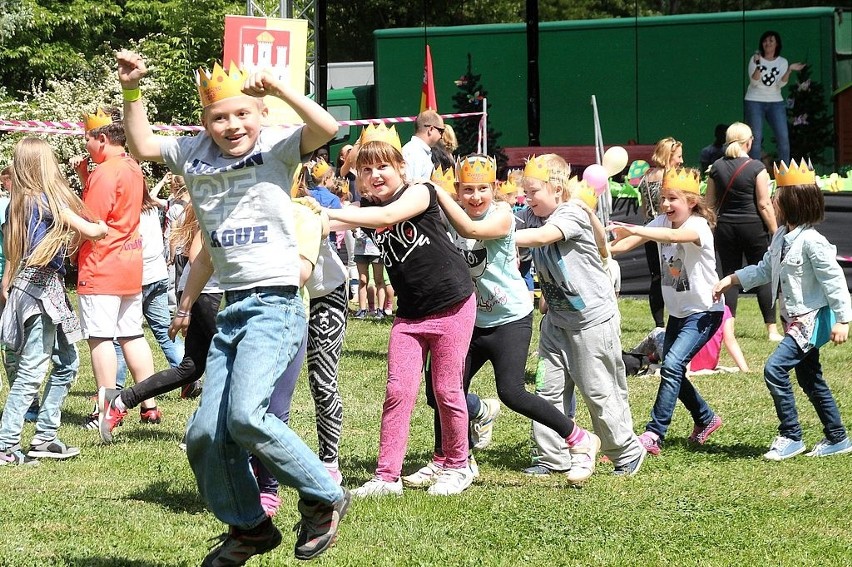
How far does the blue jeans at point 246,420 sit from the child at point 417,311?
136 centimetres

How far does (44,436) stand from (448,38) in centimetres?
1450

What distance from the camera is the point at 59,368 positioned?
22.7 feet

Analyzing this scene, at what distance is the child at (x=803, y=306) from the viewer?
6.51 meters

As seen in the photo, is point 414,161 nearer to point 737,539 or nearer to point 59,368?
point 59,368

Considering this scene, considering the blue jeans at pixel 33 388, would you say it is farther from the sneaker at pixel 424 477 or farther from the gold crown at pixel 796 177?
the gold crown at pixel 796 177

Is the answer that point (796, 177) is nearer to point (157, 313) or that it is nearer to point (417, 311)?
point (417, 311)

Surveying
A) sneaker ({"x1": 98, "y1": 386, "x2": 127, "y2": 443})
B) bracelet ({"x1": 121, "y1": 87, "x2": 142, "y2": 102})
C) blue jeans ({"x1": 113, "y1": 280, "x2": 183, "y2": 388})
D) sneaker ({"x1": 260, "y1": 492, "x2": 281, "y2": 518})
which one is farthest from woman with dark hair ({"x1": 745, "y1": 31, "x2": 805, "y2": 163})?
bracelet ({"x1": 121, "y1": 87, "x2": 142, "y2": 102})

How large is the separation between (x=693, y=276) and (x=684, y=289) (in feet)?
0.31

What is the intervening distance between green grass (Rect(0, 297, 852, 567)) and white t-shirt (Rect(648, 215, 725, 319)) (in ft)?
2.86

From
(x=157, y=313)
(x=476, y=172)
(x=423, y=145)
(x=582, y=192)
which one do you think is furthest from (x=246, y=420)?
(x=423, y=145)

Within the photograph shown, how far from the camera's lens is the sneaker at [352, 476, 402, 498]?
18.4ft

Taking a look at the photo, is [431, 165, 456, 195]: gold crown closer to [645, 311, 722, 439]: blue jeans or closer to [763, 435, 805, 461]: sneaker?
[645, 311, 722, 439]: blue jeans

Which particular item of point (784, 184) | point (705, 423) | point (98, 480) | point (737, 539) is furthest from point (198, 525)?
point (784, 184)

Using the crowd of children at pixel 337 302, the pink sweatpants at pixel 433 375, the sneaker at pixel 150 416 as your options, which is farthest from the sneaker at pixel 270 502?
the sneaker at pixel 150 416
